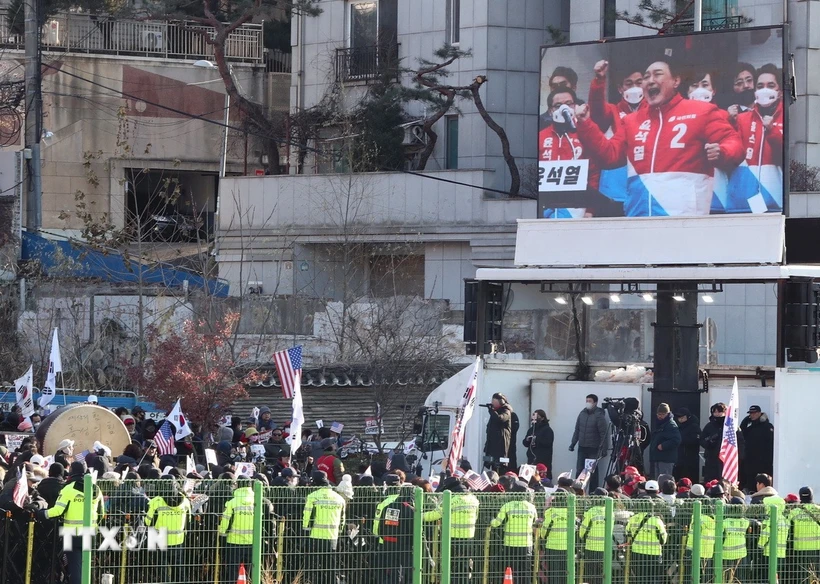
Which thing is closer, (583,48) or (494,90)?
(583,48)

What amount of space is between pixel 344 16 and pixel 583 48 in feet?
58.9

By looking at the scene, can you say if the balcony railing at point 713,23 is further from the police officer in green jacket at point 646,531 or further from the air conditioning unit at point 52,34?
the police officer in green jacket at point 646,531

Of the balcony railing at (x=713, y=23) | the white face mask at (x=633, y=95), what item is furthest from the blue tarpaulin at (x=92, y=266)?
the white face mask at (x=633, y=95)

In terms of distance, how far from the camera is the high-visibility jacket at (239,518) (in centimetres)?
1423

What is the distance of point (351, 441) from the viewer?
28.7m

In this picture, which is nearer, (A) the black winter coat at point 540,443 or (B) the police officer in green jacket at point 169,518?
(B) the police officer in green jacket at point 169,518

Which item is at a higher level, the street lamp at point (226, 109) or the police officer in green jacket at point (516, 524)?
the street lamp at point (226, 109)

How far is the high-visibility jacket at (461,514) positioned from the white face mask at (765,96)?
41.5ft

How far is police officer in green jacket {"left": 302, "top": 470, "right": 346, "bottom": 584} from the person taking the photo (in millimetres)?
14414

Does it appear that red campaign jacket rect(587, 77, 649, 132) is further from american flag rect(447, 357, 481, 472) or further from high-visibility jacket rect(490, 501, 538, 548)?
high-visibility jacket rect(490, 501, 538, 548)

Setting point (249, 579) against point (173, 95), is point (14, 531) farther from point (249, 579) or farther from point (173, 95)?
point (173, 95)

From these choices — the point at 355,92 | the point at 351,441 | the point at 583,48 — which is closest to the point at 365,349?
the point at 351,441

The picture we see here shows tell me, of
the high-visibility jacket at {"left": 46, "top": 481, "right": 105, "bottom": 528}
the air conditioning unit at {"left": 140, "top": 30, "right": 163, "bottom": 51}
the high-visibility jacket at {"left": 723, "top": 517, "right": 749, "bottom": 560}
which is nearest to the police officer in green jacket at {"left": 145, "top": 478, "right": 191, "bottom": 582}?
the high-visibility jacket at {"left": 46, "top": 481, "right": 105, "bottom": 528}

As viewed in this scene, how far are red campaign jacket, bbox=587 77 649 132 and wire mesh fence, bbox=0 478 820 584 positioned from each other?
11.4 m
